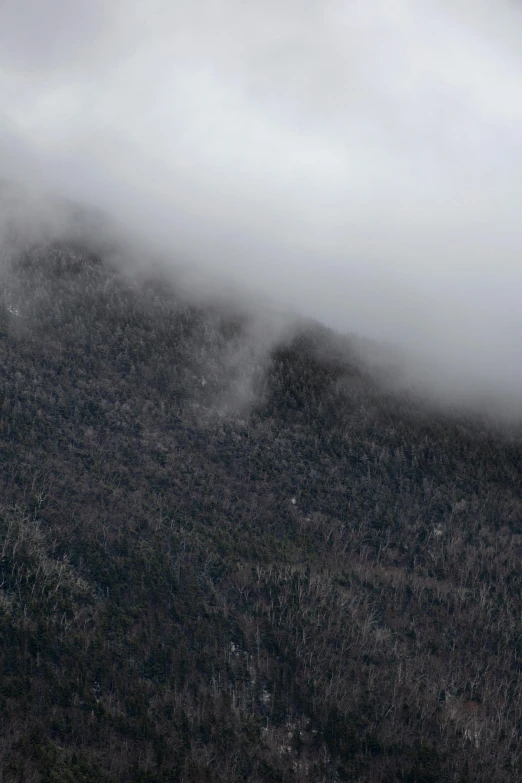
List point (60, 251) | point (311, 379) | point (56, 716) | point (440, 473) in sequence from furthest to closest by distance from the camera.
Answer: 1. point (60, 251)
2. point (311, 379)
3. point (440, 473)
4. point (56, 716)

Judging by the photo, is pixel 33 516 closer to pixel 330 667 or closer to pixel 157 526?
pixel 157 526

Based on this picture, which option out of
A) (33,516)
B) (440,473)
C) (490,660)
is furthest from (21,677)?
(440,473)

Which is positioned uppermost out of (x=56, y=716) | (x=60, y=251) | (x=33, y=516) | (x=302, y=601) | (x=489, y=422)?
(x=489, y=422)

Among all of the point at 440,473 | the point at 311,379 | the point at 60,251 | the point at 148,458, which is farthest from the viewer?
the point at 60,251

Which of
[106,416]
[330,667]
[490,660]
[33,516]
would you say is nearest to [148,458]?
[106,416]

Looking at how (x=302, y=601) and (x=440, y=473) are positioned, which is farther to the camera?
(x=440, y=473)

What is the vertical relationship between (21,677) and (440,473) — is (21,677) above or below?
below
